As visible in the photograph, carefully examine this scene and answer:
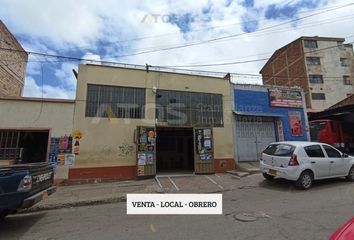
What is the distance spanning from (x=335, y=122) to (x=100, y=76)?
1513 centimetres

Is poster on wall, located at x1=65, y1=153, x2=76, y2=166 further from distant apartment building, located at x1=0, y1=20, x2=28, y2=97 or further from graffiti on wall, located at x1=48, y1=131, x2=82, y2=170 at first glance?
distant apartment building, located at x1=0, y1=20, x2=28, y2=97

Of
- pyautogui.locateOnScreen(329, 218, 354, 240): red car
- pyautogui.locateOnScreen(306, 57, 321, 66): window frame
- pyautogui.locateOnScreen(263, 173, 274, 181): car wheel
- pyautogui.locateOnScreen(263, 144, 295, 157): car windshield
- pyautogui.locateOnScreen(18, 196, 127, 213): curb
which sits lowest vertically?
pyautogui.locateOnScreen(18, 196, 127, 213): curb

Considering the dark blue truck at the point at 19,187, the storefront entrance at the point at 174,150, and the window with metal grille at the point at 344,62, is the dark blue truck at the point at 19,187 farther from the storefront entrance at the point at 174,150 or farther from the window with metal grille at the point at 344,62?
the window with metal grille at the point at 344,62

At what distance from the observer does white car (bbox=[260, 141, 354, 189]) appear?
7734 millimetres

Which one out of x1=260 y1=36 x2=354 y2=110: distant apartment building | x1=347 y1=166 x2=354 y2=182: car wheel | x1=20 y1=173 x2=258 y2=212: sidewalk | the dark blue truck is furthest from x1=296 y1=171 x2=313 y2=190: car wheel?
x1=260 y1=36 x2=354 y2=110: distant apartment building

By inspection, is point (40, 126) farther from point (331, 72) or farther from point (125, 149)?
point (331, 72)

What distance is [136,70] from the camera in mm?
12562

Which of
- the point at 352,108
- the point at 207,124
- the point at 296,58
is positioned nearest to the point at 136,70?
the point at 207,124

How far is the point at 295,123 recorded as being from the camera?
14.7m

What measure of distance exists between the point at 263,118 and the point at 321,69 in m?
28.3

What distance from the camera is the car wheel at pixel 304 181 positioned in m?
7.72

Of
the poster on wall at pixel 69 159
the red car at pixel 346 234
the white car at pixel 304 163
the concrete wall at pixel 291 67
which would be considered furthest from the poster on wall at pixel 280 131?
the concrete wall at pixel 291 67

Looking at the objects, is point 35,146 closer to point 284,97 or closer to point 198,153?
point 198,153

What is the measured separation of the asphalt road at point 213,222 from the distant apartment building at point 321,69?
31.6 metres
